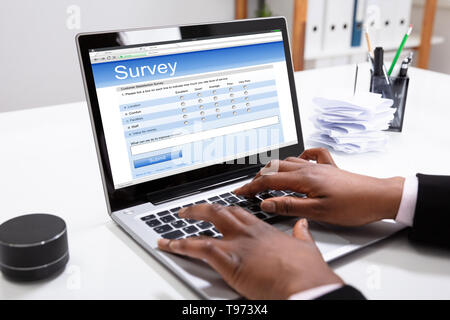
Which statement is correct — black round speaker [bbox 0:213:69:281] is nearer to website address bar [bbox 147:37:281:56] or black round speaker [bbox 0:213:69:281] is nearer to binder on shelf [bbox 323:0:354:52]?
website address bar [bbox 147:37:281:56]

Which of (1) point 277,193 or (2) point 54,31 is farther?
(2) point 54,31

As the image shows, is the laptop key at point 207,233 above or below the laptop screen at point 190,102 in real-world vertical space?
below

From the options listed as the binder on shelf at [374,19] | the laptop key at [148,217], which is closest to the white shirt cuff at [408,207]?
the laptop key at [148,217]

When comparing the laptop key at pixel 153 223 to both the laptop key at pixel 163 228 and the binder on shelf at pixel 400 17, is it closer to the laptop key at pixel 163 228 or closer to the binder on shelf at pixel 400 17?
the laptop key at pixel 163 228

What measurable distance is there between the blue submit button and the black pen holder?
0.64 m

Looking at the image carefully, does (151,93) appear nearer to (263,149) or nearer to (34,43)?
(263,149)

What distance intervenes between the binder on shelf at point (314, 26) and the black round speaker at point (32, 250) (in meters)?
2.15

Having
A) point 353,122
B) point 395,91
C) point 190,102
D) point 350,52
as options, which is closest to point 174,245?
point 190,102

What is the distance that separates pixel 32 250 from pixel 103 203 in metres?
0.25

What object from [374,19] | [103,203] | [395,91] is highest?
[374,19]

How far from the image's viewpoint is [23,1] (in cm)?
233

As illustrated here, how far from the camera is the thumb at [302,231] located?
24.9 inches

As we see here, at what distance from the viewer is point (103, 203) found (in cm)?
82

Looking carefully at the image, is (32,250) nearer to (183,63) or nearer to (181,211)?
(181,211)
